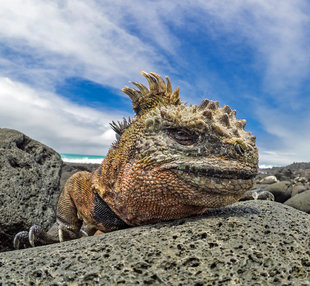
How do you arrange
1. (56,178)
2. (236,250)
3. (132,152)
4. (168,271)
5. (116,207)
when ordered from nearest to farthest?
1. (168,271)
2. (236,250)
3. (132,152)
4. (116,207)
5. (56,178)

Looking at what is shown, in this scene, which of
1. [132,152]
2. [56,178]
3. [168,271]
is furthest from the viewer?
[56,178]

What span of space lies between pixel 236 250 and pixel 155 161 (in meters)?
1.03

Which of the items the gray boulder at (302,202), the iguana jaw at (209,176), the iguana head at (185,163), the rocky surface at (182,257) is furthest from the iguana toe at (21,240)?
the gray boulder at (302,202)

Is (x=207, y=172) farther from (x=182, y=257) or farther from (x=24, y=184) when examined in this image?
(x=24, y=184)

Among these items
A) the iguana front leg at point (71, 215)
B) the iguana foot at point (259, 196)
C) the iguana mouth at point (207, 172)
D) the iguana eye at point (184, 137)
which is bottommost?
the iguana front leg at point (71, 215)

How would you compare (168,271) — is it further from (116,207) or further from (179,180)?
(116,207)

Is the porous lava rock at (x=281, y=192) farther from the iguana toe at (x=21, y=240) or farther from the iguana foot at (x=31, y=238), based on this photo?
the iguana toe at (x=21, y=240)

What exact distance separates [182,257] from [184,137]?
1.05 metres

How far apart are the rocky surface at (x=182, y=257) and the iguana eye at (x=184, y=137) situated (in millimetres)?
782

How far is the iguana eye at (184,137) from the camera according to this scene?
105 inches

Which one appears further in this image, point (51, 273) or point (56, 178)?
point (56, 178)

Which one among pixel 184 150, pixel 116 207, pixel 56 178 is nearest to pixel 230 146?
pixel 184 150

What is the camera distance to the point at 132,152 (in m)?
2.94

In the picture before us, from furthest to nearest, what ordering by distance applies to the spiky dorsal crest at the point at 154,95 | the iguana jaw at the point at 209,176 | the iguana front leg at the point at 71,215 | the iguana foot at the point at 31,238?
the iguana front leg at the point at 71,215, the iguana foot at the point at 31,238, the spiky dorsal crest at the point at 154,95, the iguana jaw at the point at 209,176
